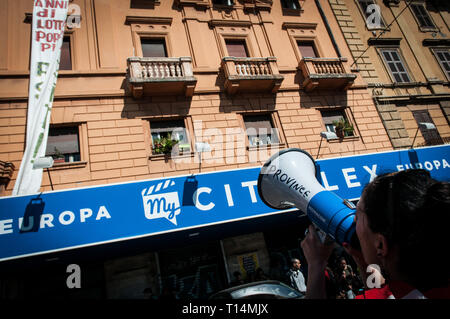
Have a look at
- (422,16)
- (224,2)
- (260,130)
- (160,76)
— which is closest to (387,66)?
(422,16)

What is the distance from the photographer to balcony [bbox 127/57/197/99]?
28.9 feet

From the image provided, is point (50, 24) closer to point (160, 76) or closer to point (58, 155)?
point (160, 76)

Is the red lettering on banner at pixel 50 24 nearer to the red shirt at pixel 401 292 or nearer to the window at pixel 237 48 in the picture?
the window at pixel 237 48

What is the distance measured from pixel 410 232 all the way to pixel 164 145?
8265 mm

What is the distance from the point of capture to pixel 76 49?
943cm

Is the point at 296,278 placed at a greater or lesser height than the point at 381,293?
greater

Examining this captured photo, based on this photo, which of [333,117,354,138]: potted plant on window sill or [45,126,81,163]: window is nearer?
[45,126,81,163]: window

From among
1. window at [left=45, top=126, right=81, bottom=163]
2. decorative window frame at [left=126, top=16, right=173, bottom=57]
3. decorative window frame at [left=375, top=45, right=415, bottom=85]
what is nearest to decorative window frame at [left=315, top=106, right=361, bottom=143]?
decorative window frame at [left=375, top=45, right=415, bottom=85]

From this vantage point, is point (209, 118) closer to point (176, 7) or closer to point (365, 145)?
point (176, 7)

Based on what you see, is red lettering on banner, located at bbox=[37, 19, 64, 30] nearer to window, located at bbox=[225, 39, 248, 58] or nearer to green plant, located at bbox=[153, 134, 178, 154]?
green plant, located at bbox=[153, 134, 178, 154]

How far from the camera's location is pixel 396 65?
42.3 ft

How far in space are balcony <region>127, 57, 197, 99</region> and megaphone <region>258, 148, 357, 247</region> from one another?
24.4 ft

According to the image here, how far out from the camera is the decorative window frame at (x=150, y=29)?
10.3m

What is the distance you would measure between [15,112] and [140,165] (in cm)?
425
